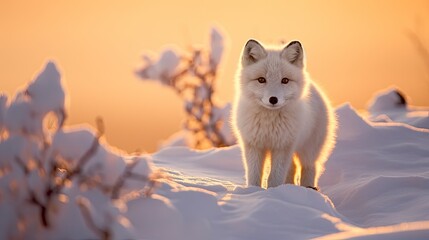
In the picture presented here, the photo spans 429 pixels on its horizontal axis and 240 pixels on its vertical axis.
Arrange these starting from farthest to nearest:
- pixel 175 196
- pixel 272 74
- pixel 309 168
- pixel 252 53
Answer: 1. pixel 309 168
2. pixel 252 53
3. pixel 272 74
4. pixel 175 196

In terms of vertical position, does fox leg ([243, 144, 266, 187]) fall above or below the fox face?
below

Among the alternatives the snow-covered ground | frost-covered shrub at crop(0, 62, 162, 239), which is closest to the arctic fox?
the snow-covered ground

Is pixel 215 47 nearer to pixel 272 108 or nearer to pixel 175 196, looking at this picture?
pixel 272 108

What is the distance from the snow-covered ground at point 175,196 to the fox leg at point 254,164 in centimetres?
34

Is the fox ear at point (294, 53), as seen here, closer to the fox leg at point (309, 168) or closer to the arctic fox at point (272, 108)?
the arctic fox at point (272, 108)

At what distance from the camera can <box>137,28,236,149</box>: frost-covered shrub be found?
473 inches

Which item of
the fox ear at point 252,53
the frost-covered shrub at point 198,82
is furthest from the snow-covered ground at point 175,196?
the frost-covered shrub at point 198,82

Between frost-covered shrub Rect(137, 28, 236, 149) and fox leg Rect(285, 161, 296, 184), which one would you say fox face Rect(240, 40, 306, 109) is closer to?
fox leg Rect(285, 161, 296, 184)

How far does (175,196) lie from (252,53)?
1.88m

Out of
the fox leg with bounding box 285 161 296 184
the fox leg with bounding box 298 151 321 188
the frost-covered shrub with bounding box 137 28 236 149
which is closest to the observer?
the fox leg with bounding box 298 151 321 188

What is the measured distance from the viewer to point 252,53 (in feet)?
20.4

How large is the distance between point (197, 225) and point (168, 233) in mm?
261

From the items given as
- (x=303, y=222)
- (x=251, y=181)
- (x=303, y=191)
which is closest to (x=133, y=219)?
(x=303, y=222)

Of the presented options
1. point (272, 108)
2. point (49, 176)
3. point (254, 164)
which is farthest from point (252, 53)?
point (49, 176)
